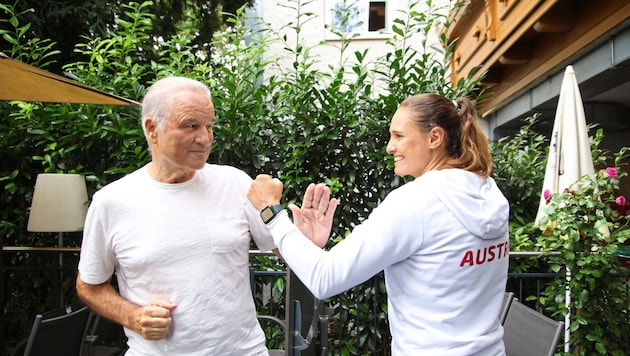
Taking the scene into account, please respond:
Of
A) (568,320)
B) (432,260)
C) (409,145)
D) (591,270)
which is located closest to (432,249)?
(432,260)

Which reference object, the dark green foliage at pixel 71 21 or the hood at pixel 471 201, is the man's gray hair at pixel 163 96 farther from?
the dark green foliage at pixel 71 21

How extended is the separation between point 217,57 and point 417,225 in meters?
2.95

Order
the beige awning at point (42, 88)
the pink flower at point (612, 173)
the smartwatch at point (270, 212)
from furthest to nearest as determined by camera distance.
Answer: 1. the pink flower at point (612, 173)
2. the beige awning at point (42, 88)
3. the smartwatch at point (270, 212)

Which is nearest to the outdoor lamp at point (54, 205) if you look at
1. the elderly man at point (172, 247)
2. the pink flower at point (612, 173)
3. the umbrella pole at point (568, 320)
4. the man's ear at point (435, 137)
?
the elderly man at point (172, 247)

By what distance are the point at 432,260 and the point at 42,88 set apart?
2.49 meters

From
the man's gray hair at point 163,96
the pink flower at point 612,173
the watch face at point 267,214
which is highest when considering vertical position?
the man's gray hair at point 163,96

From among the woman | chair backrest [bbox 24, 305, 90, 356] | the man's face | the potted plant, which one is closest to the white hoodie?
the woman

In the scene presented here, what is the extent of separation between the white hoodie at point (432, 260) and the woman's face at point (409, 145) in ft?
0.27

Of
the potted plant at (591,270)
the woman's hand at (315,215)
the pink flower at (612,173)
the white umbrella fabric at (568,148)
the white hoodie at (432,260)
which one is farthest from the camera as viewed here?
the white umbrella fabric at (568,148)

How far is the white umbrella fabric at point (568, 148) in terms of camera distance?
365 cm

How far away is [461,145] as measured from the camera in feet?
5.05

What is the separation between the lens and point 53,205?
3432 millimetres

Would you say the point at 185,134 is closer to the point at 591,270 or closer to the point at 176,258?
the point at 176,258

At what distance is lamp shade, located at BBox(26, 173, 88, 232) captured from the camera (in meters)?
3.43
